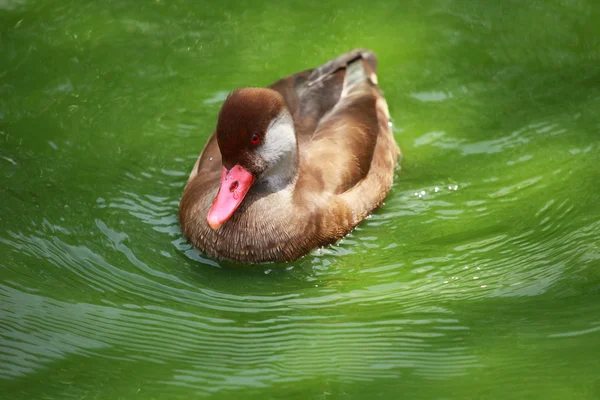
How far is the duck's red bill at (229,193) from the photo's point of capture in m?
6.28

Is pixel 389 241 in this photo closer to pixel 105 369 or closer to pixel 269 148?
pixel 269 148

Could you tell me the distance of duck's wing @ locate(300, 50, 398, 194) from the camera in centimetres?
700

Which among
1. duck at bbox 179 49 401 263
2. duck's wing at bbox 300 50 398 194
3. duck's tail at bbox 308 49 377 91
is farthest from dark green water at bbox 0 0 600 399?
duck's tail at bbox 308 49 377 91

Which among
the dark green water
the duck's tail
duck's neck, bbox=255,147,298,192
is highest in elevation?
the duck's tail

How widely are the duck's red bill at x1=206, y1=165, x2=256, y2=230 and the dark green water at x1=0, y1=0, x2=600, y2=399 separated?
0.39 meters

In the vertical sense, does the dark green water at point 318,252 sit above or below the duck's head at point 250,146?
below

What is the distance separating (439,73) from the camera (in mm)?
8578

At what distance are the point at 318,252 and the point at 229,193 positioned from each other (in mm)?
718

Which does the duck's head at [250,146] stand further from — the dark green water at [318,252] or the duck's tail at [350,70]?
the duck's tail at [350,70]

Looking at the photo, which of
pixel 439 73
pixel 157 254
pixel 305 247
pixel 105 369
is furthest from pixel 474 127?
pixel 105 369

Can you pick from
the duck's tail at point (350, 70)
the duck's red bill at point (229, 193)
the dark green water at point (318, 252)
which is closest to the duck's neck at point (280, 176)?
the duck's red bill at point (229, 193)

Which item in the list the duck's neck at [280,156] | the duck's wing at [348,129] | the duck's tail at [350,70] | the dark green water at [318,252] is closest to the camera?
the dark green water at [318,252]

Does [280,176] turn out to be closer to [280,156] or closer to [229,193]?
[280,156]

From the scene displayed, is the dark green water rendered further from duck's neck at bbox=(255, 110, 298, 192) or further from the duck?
duck's neck at bbox=(255, 110, 298, 192)
